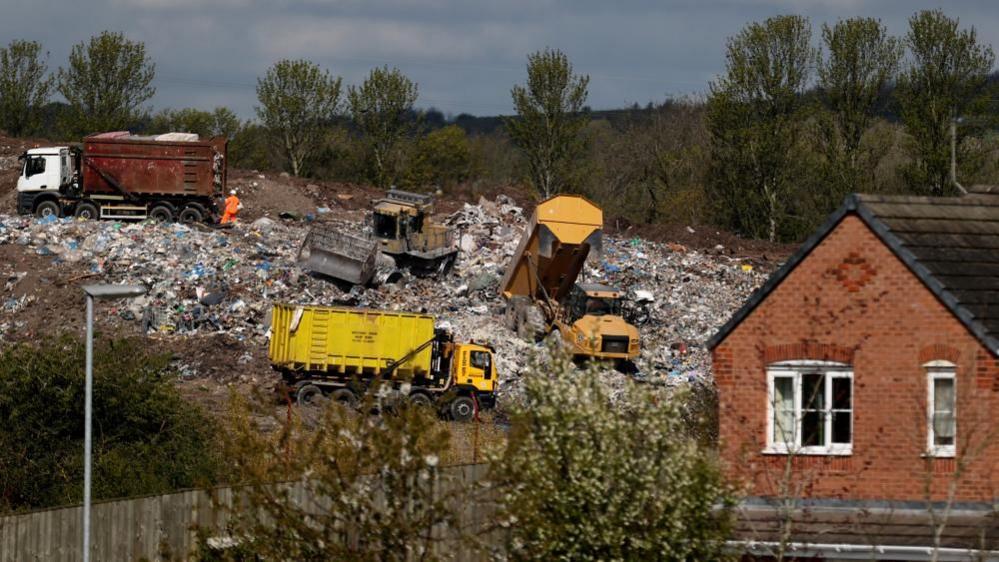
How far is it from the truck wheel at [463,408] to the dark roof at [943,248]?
13.7 meters

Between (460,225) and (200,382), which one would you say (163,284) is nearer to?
(200,382)

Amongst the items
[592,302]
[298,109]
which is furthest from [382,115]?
[592,302]

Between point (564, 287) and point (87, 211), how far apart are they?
14.4 meters

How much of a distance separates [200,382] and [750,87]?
93.8 feet

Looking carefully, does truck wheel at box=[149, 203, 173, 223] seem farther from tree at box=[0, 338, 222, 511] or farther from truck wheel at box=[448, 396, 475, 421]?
tree at box=[0, 338, 222, 511]

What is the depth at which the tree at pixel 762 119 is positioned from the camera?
52062mm

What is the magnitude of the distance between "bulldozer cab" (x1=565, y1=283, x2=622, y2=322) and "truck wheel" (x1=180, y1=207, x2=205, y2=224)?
12596mm

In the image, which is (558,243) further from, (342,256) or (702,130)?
(702,130)

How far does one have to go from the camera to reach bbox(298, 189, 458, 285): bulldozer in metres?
34.9

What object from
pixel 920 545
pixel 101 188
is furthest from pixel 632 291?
pixel 920 545

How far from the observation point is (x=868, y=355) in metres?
14.6

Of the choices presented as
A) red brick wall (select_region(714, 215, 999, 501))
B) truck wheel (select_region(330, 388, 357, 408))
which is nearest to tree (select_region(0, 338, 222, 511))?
truck wheel (select_region(330, 388, 357, 408))

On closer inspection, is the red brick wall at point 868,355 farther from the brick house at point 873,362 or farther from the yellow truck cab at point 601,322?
the yellow truck cab at point 601,322

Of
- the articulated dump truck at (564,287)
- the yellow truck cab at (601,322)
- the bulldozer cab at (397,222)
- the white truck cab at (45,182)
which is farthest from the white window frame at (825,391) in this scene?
the white truck cab at (45,182)
